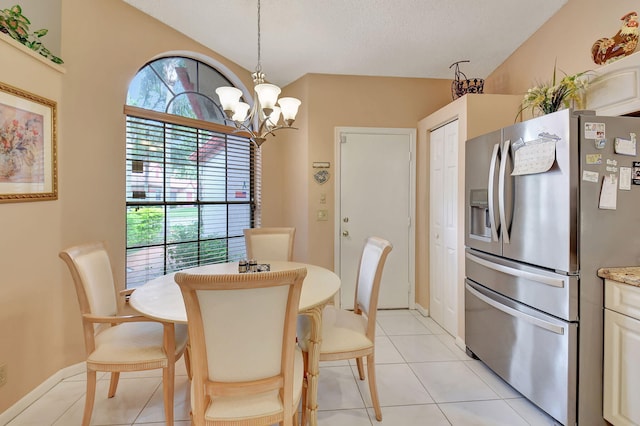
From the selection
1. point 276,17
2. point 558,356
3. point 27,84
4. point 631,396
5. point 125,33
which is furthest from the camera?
point 276,17

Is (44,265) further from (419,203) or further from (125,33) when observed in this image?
(419,203)

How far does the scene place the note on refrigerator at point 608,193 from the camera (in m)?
1.73

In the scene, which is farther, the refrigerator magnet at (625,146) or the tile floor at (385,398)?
the tile floor at (385,398)

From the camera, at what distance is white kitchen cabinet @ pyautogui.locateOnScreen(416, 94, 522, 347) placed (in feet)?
9.04

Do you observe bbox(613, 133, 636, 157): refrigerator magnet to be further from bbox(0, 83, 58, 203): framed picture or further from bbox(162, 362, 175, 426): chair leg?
bbox(0, 83, 58, 203): framed picture

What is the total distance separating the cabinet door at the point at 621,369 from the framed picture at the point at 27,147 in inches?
131

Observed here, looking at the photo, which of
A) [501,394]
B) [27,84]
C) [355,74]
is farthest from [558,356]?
[27,84]

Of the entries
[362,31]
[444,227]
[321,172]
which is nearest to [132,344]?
[321,172]

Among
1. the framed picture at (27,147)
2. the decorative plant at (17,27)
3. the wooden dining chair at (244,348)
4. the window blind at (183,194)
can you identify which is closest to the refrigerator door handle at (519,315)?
the wooden dining chair at (244,348)

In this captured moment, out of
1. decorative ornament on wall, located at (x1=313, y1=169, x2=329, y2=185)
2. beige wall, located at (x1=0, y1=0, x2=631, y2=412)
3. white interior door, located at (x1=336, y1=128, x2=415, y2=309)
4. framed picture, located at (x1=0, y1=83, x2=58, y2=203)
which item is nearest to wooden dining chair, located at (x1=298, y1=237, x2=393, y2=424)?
white interior door, located at (x1=336, y1=128, x2=415, y2=309)

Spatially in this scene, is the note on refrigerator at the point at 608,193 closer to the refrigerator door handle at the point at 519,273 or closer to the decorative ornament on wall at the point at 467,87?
the refrigerator door handle at the point at 519,273

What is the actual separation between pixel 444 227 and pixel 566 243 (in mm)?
1450

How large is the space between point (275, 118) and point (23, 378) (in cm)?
225

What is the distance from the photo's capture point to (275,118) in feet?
7.47
